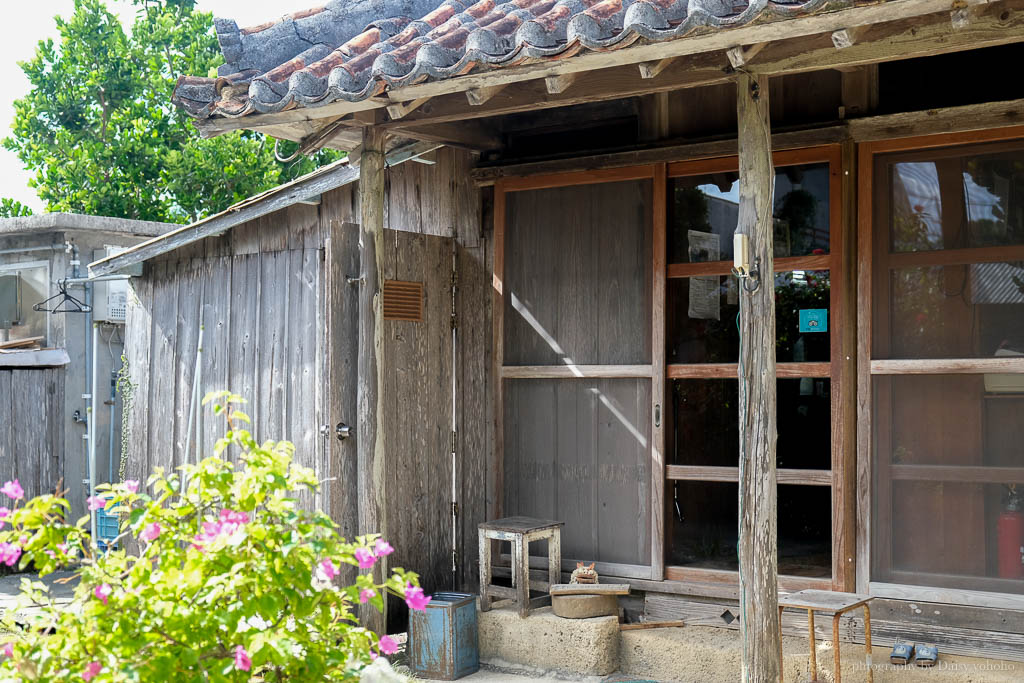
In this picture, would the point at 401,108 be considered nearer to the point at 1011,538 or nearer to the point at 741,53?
the point at 741,53

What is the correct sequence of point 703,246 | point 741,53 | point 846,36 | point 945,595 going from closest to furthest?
point 846,36 < point 741,53 < point 945,595 < point 703,246

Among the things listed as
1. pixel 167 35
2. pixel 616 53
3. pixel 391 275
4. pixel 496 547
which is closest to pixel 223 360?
pixel 391 275

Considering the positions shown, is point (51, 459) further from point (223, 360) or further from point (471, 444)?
point (471, 444)

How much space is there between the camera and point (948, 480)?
5129 mm

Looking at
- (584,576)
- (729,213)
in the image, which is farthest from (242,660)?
(729,213)

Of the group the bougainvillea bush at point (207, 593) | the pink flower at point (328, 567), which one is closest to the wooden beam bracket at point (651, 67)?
the bougainvillea bush at point (207, 593)

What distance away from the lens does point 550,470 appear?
20.8ft

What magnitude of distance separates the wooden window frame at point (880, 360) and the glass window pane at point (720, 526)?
0.38 metres

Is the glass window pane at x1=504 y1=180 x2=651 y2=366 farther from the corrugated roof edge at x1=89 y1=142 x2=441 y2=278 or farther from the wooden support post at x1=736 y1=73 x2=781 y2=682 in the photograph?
the wooden support post at x1=736 y1=73 x2=781 y2=682

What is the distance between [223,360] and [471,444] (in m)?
2.06

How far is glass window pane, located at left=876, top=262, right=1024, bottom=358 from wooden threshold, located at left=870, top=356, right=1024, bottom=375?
54 mm

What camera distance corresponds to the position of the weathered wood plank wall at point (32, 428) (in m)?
9.18

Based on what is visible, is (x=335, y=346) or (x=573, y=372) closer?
(x=335, y=346)

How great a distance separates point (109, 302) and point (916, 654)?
7.16 meters
